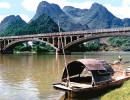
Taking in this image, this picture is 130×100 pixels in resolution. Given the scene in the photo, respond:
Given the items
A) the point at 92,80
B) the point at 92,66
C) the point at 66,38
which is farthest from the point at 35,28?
the point at 92,80

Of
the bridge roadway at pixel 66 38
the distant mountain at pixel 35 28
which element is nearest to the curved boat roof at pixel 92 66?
the bridge roadway at pixel 66 38

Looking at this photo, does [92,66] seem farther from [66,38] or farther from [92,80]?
[66,38]

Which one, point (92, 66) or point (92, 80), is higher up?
point (92, 66)

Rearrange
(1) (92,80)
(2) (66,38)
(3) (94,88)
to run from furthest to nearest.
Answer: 1. (2) (66,38)
2. (1) (92,80)
3. (3) (94,88)

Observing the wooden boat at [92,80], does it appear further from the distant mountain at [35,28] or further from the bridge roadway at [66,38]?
the distant mountain at [35,28]

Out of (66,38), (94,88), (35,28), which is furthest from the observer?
(35,28)

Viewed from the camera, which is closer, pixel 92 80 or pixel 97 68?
pixel 92 80

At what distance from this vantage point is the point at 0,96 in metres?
11.9

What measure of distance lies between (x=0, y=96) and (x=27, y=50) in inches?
3400

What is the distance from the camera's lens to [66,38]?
200 feet

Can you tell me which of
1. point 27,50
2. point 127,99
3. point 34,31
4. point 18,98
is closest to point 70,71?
point 18,98

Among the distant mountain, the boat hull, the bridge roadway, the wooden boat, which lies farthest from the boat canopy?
the distant mountain

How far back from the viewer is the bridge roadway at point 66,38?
50.1m

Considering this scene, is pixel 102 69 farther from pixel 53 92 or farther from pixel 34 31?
pixel 34 31
